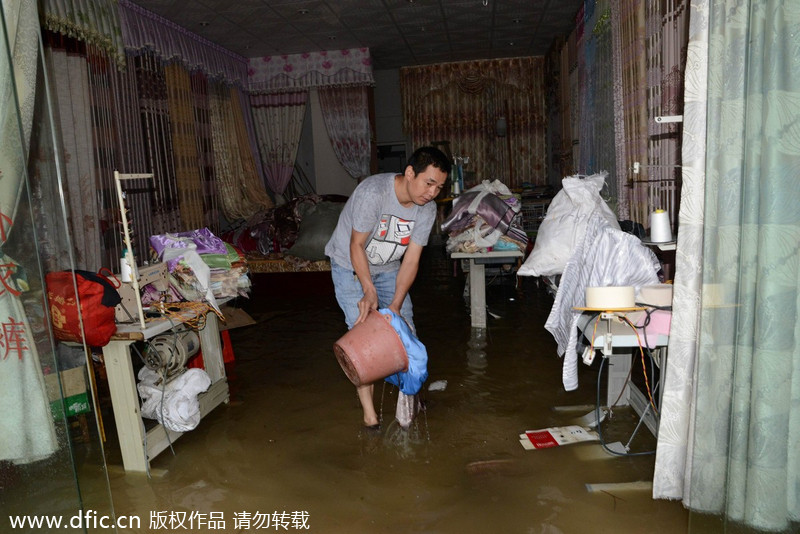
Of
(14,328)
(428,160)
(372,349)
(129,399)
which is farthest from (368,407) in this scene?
(14,328)

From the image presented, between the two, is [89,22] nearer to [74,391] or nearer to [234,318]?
[234,318]

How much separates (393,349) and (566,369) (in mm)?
734

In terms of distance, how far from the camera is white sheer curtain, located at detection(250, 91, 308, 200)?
8.90 m

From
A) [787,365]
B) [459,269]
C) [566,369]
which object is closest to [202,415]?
[566,369]

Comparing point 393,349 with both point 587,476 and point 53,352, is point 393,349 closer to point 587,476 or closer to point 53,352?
point 587,476

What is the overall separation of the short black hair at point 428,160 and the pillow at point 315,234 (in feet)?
12.0

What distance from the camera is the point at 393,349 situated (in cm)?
253

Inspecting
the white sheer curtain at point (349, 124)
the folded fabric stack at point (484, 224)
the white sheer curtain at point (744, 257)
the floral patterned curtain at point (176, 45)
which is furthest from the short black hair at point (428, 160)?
the white sheer curtain at point (349, 124)

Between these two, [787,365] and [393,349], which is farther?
[393,349]

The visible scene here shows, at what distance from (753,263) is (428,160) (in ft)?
4.53

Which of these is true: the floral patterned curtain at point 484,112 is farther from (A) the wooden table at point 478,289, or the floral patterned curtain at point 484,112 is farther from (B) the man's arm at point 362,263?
(B) the man's arm at point 362,263

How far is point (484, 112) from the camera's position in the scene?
32.0 feet

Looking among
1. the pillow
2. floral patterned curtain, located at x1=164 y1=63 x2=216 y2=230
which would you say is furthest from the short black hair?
floral patterned curtain, located at x1=164 y1=63 x2=216 y2=230

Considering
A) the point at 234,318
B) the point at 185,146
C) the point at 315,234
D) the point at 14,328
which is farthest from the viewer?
the point at 185,146
